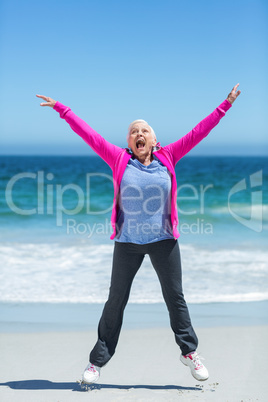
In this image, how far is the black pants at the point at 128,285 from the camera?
338cm

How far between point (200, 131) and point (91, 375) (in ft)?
5.90

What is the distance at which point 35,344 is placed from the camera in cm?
443

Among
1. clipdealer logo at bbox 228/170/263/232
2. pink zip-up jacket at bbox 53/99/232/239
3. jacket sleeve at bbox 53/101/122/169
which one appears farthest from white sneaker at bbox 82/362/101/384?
clipdealer logo at bbox 228/170/263/232

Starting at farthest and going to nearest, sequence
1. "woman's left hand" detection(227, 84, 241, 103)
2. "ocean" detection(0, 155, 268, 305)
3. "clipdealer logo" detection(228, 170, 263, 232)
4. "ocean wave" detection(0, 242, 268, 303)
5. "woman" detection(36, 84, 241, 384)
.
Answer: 1. "clipdealer logo" detection(228, 170, 263, 232)
2. "ocean" detection(0, 155, 268, 305)
3. "ocean wave" detection(0, 242, 268, 303)
4. "woman's left hand" detection(227, 84, 241, 103)
5. "woman" detection(36, 84, 241, 384)

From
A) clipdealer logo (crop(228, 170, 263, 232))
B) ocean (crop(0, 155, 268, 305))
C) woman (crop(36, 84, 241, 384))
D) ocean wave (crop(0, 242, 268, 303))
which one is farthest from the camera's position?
clipdealer logo (crop(228, 170, 263, 232))

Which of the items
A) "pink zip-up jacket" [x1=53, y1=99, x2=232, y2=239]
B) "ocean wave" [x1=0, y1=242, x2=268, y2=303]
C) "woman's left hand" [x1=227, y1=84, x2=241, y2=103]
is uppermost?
"woman's left hand" [x1=227, y1=84, x2=241, y2=103]

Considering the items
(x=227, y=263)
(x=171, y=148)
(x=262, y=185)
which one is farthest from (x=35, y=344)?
(x=262, y=185)

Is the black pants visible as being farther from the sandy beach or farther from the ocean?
the ocean

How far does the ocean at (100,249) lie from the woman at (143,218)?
244 centimetres

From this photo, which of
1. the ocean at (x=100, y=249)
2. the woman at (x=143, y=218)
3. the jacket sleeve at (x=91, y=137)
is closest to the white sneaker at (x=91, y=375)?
the woman at (x=143, y=218)

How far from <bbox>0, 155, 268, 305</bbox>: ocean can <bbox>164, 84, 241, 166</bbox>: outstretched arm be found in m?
2.82

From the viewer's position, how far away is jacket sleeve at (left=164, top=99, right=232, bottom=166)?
3.42 meters

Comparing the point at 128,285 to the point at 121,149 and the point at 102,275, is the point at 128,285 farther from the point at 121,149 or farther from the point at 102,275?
the point at 102,275

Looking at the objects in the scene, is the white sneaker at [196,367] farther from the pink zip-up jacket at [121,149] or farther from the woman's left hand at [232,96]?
the woman's left hand at [232,96]
